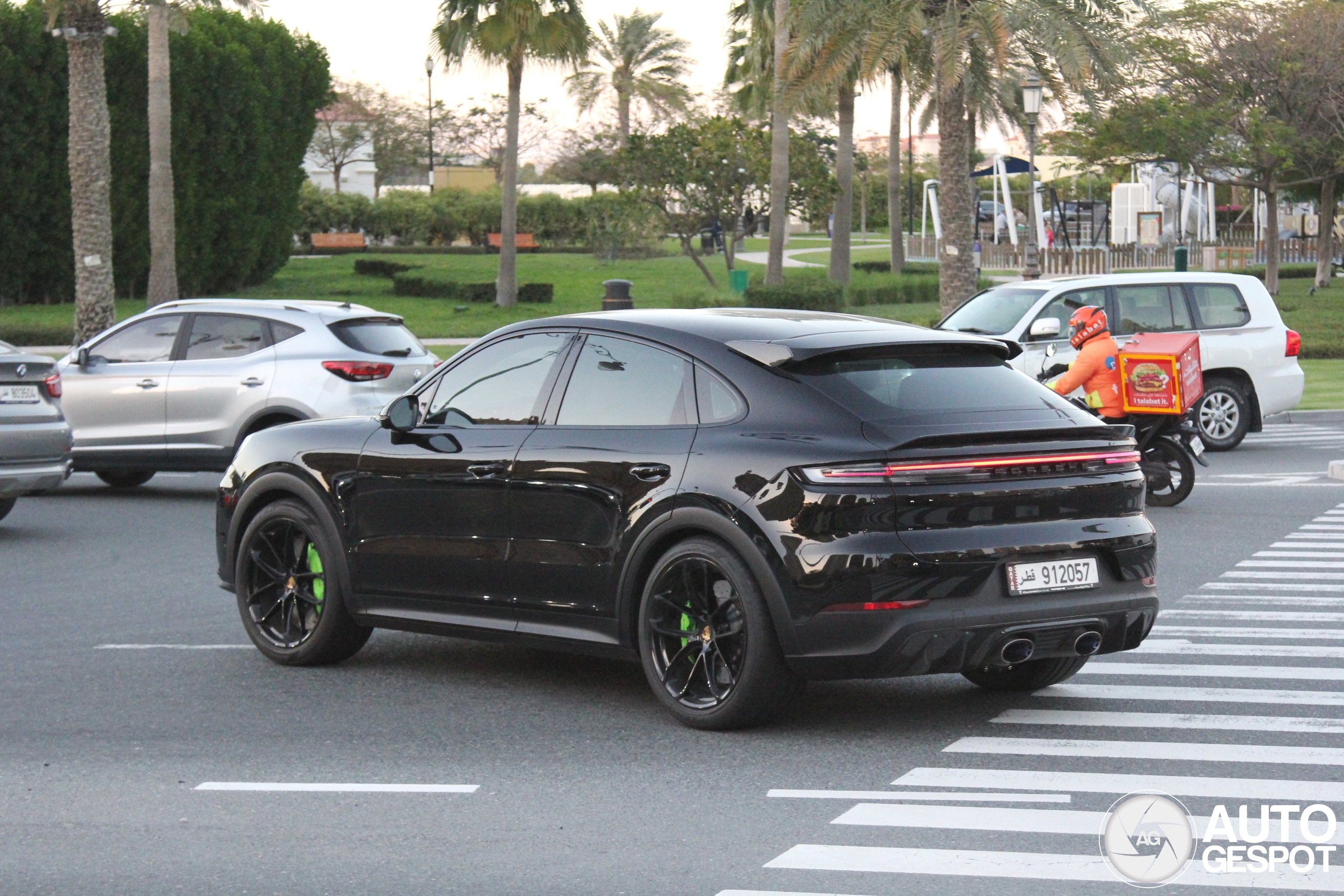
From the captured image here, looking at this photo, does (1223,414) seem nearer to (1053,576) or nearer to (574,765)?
(1053,576)

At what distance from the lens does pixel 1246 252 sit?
206 feet

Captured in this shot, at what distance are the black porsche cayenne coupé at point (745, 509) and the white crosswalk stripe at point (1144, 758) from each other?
14.0 inches

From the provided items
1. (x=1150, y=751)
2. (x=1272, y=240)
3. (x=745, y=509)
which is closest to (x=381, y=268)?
(x=1272, y=240)

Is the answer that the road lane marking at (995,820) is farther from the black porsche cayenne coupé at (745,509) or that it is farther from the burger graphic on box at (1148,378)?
the burger graphic on box at (1148,378)

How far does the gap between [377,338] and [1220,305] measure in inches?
353

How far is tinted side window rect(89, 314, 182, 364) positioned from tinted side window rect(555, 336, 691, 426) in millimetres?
8886

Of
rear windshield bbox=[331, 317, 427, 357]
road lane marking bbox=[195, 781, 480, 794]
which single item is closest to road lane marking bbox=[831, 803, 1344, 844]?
road lane marking bbox=[195, 781, 480, 794]

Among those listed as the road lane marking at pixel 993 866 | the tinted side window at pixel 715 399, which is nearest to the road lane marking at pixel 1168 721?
the tinted side window at pixel 715 399

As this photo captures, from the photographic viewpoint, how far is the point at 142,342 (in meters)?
15.3

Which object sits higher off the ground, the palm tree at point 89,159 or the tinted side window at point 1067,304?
the palm tree at point 89,159

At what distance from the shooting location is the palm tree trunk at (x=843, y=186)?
146 feet

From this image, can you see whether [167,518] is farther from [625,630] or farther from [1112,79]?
[1112,79]

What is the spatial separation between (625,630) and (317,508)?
6.37ft

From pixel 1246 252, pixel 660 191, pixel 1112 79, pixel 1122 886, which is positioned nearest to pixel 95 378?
pixel 1122 886
